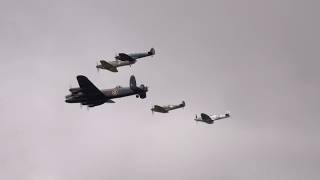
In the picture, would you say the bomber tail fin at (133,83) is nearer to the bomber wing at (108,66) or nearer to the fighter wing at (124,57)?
the bomber wing at (108,66)

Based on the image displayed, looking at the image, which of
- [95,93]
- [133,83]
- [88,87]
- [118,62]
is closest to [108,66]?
[118,62]

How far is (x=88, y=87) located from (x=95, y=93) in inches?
105

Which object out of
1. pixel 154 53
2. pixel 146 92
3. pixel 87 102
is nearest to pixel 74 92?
pixel 87 102

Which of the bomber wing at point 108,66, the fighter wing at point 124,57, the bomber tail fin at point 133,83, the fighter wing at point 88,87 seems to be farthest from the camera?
the fighter wing at point 124,57

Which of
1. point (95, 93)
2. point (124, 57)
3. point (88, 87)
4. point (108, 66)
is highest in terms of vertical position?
point (124, 57)

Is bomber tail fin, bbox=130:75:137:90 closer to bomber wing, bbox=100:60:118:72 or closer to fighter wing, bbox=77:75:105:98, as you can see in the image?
fighter wing, bbox=77:75:105:98

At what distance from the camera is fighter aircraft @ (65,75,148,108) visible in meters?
174

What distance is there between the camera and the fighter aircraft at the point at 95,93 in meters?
174

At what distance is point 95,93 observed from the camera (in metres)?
176

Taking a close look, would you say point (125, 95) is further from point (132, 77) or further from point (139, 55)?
point (139, 55)

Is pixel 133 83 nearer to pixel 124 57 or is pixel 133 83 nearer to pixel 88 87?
pixel 88 87

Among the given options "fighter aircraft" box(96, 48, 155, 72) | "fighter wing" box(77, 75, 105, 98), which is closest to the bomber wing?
"fighter aircraft" box(96, 48, 155, 72)

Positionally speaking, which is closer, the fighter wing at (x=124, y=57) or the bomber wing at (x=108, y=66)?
the bomber wing at (x=108, y=66)

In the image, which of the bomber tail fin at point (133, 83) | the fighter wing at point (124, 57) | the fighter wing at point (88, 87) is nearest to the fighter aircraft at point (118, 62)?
the fighter wing at point (124, 57)
